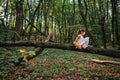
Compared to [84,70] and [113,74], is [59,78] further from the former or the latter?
[113,74]

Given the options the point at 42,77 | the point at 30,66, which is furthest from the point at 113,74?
the point at 30,66

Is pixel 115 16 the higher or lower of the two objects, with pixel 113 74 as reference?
higher

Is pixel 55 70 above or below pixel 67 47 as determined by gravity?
below

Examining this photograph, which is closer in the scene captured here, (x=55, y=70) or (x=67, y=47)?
(x=67, y=47)

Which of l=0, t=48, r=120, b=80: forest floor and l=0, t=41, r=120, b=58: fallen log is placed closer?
l=0, t=41, r=120, b=58: fallen log

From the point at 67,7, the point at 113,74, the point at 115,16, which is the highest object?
the point at 67,7

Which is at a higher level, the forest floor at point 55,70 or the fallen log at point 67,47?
the fallen log at point 67,47

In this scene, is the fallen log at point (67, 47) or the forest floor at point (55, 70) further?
the forest floor at point (55, 70)

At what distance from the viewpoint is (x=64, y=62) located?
14008 millimetres

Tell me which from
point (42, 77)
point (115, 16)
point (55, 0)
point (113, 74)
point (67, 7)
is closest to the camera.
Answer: point (42, 77)

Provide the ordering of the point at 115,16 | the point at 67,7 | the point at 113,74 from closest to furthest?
1. the point at 113,74
2. the point at 115,16
3. the point at 67,7

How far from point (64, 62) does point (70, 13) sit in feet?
72.7

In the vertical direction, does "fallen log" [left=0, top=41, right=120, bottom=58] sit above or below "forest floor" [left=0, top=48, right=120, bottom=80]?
above

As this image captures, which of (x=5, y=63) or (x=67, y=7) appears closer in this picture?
(x=5, y=63)
